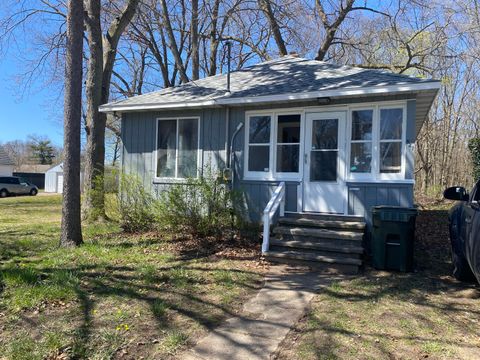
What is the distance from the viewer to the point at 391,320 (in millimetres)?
4320

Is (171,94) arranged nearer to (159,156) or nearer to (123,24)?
(159,156)

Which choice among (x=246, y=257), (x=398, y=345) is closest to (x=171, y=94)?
(x=246, y=257)

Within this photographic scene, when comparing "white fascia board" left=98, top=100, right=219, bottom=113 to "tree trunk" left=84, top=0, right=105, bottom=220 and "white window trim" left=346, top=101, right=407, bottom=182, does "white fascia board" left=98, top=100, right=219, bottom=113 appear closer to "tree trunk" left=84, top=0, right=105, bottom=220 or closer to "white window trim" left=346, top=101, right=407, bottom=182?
"tree trunk" left=84, top=0, right=105, bottom=220

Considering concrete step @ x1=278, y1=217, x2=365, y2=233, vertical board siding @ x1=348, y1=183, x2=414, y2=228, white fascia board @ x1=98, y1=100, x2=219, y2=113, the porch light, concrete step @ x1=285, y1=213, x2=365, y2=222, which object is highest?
white fascia board @ x1=98, y1=100, x2=219, y2=113

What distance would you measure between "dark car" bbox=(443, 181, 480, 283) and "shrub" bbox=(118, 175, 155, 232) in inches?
231

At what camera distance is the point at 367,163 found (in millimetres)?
7887

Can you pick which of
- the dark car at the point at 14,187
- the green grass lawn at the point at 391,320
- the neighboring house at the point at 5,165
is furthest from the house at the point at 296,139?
the neighboring house at the point at 5,165

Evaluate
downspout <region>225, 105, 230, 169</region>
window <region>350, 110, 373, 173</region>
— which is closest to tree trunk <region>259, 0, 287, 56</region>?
downspout <region>225, 105, 230, 169</region>

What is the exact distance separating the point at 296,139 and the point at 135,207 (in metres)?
3.85

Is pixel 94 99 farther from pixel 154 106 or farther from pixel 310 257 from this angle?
pixel 310 257

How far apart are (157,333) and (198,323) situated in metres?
0.47

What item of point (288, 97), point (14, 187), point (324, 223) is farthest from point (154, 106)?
point (14, 187)

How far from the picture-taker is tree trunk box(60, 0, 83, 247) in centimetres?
728

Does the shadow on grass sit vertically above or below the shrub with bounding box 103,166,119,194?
below
